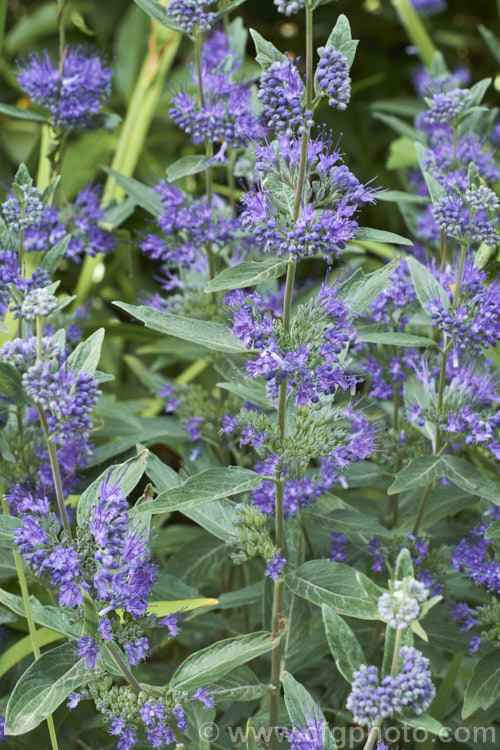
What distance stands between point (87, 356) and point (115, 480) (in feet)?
0.57

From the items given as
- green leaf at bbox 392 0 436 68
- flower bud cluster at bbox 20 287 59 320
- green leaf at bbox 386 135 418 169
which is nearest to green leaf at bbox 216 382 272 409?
flower bud cluster at bbox 20 287 59 320

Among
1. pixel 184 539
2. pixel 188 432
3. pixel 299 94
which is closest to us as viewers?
pixel 299 94

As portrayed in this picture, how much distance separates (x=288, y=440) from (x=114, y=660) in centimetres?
37

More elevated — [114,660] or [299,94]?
[299,94]

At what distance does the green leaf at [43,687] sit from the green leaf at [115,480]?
0.18 metres

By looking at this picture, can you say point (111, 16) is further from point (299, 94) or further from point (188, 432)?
point (299, 94)

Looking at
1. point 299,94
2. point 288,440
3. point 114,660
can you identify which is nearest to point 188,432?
point 288,440

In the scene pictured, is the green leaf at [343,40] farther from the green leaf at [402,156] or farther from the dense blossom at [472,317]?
the green leaf at [402,156]

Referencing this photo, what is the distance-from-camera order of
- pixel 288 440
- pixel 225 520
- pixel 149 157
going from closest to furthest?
pixel 288 440, pixel 225 520, pixel 149 157

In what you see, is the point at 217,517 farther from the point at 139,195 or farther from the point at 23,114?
the point at 23,114

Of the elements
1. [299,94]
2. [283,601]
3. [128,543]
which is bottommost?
[283,601]

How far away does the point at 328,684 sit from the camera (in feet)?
4.89

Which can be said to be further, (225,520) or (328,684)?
(328,684)

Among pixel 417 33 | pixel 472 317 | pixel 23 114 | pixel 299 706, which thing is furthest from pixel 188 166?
pixel 417 33
